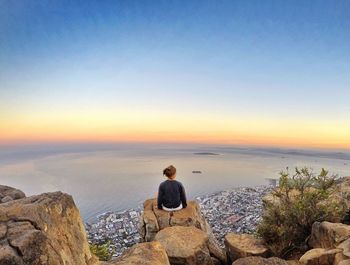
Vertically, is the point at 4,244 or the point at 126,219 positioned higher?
the point at 4,244

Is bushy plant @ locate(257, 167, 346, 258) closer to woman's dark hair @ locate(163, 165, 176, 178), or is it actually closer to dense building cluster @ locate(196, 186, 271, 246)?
woman's dark hair @ locate(163, 165, 176, 178)

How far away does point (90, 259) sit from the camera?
15.7 feet

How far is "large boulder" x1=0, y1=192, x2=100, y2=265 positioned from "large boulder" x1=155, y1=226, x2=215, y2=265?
3.06 metres

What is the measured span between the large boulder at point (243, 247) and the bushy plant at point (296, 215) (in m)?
0.23

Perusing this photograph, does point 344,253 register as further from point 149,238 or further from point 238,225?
point 238,225

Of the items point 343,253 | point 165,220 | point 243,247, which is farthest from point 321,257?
point 165,220

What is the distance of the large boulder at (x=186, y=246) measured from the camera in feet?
24.3

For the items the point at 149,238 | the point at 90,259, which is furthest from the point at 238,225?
the point at 90,259

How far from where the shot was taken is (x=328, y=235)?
6941 millimetres

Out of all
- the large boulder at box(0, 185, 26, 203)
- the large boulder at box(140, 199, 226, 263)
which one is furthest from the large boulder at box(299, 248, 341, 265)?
the large boulder at box(0, 185, 26, 203)

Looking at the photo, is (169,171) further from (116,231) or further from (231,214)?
(231,214)

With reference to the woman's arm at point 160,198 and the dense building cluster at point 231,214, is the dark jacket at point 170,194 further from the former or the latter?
the dense building cluster at point 231,214

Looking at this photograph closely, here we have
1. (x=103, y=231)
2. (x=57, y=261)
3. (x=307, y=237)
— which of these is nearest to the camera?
(x=57, y=261)

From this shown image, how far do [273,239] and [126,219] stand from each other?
2106cm
